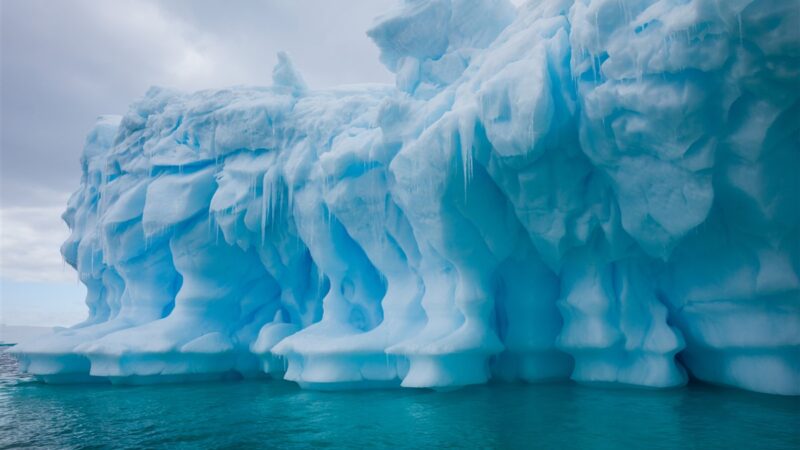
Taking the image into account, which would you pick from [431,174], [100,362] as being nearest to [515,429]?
[431,174]

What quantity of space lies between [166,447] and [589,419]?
5.32 metres

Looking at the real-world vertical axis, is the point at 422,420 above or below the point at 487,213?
below

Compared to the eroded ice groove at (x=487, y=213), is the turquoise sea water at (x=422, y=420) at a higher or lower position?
lower

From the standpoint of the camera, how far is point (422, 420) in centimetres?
745

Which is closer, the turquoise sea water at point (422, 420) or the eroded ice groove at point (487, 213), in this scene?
the turquoise sea water at point (422, 420)

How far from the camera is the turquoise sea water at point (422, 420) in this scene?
6.10 m

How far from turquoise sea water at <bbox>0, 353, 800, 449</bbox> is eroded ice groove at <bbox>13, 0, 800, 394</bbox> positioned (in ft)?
2.54

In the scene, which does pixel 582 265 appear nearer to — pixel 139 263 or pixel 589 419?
pixel 589 419

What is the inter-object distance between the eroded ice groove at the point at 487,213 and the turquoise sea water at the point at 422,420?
2.54 feet

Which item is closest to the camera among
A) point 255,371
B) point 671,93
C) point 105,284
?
point 671,93

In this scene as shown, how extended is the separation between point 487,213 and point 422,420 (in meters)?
3.73

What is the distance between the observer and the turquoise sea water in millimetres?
6102

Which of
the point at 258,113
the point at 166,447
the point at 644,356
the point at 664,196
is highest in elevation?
the point at 258,113

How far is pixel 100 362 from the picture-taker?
12461 millimetres
